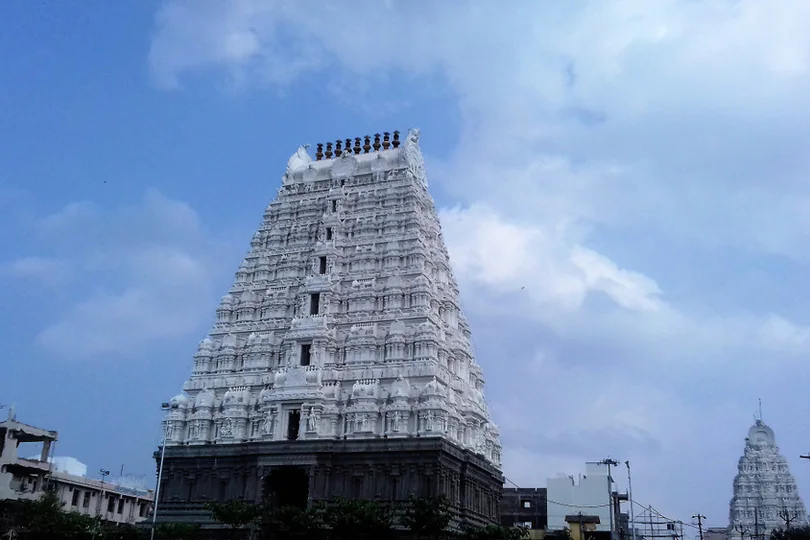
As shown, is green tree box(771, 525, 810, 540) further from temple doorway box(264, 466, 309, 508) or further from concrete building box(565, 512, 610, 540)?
temple doorway box(264, 466, 309, 508)

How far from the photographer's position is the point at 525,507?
95.5 metres

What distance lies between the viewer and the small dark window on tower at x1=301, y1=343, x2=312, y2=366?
54.9 metres

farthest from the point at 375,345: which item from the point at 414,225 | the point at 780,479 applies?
the point at 780,479

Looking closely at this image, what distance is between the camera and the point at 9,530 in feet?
185

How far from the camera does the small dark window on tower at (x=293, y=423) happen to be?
172 feet

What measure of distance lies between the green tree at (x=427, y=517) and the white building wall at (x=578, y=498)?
5045 centimetres

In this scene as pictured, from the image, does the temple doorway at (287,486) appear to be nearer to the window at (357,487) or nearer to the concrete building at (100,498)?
the window at (357,487)

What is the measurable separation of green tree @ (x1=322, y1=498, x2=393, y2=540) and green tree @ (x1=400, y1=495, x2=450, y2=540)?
1251 mm

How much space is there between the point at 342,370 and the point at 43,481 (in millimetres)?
28808

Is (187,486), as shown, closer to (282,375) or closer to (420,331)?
(282,375)

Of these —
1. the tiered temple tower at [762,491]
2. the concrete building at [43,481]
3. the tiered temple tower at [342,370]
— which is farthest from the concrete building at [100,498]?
the tiered temple tower at [762,491]

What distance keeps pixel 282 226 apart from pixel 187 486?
21.3 meters

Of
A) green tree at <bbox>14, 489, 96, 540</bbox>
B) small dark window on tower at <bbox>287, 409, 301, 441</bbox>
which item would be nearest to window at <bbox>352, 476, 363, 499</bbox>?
small dark window on tower at <bbox>287, 409, 301, 441</bbox>

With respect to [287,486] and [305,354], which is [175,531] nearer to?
[287,486]
